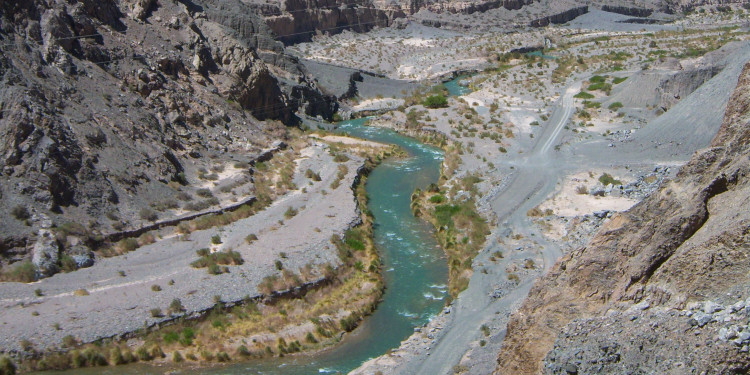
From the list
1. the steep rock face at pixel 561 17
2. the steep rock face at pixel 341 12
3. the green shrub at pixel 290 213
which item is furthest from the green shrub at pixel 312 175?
the steep rock face at pixel 561 17

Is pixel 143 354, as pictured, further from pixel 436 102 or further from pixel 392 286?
pixel 436 102

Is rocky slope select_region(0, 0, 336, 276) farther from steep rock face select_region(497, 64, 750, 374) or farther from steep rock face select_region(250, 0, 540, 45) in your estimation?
steep rock face select_region(250, 0, 540, 45)

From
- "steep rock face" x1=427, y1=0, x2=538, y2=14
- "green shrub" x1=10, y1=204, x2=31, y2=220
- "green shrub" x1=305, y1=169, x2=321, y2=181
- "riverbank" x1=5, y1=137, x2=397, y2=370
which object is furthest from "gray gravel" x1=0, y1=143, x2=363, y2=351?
"steep rock face" x1=427, y1=0, x2=538, y2=14

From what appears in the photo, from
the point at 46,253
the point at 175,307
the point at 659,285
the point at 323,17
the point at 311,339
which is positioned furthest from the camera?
the point at 323,17

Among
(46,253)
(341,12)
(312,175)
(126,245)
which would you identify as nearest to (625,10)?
(341,12)

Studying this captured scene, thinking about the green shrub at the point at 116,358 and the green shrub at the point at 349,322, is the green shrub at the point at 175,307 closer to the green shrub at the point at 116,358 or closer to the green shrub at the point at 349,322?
the green shrub at the point at 116,358

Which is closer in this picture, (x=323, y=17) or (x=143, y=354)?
(x=143, y=354)

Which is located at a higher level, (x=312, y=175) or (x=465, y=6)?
(x=465, y=6)
